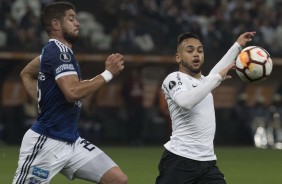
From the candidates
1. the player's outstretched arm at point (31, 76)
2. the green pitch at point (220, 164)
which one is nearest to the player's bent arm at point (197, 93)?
the player's outstretched arm at point (31, 76)

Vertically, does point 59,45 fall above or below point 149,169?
above

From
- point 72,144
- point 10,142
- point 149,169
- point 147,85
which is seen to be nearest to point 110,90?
point 147,85

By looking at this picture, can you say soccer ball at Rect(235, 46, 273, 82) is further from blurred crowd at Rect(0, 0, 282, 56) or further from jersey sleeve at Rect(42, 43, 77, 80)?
blurred crowd at Rect(0, 0, 282, 56)

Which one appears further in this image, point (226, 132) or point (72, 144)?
point (226, 132)

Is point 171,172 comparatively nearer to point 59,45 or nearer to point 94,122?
point 59,45

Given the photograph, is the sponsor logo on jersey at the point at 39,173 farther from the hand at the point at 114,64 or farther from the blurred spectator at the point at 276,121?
the blurred spectator at the point at 276,121

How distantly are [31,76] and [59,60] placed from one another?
1005 millimetres

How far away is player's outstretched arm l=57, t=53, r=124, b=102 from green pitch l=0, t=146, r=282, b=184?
5.65 m

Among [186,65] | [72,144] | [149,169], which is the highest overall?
[186,65]

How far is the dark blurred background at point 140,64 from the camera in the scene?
21.7 m

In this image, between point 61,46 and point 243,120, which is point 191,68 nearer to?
point 61,46

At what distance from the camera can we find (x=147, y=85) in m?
23.4

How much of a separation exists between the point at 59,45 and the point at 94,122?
13.8 meters

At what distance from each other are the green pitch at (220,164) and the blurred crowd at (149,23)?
9.08ft
